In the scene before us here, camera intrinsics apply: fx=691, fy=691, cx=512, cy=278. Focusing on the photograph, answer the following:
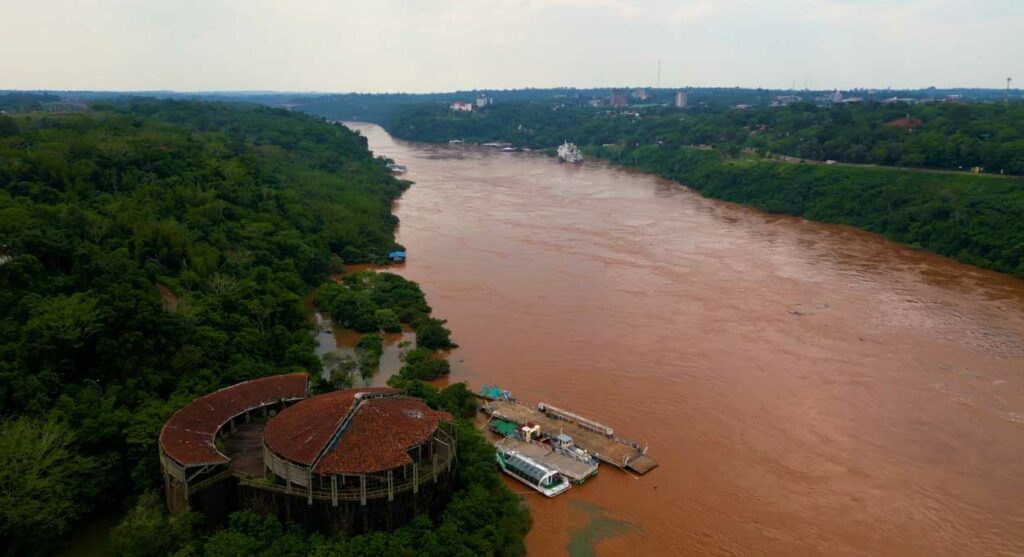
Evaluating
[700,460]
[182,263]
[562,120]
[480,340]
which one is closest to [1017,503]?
[700,460]

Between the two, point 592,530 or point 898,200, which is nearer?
point 592,530

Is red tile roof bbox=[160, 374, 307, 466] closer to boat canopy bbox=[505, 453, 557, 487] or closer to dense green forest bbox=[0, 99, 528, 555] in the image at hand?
dense green forest bbox=[0, 99, 528, 555]

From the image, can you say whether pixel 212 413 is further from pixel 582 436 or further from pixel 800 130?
pixel 800 130

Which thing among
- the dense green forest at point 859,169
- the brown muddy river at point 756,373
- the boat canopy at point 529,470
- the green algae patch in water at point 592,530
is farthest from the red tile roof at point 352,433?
the dense green forest at point 859,169

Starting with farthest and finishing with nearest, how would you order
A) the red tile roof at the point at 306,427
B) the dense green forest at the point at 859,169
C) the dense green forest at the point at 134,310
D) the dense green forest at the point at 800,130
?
the dense green forest at the point at 800,130, the dense green forest at the point at 859,169, the dense green forest at the point at 134,310, the red tile roof at the point at 306,427

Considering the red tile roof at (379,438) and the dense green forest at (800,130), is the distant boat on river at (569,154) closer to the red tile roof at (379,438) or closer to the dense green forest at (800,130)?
the dense green forest at (800,130)

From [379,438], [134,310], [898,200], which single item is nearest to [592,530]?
[379,438]
